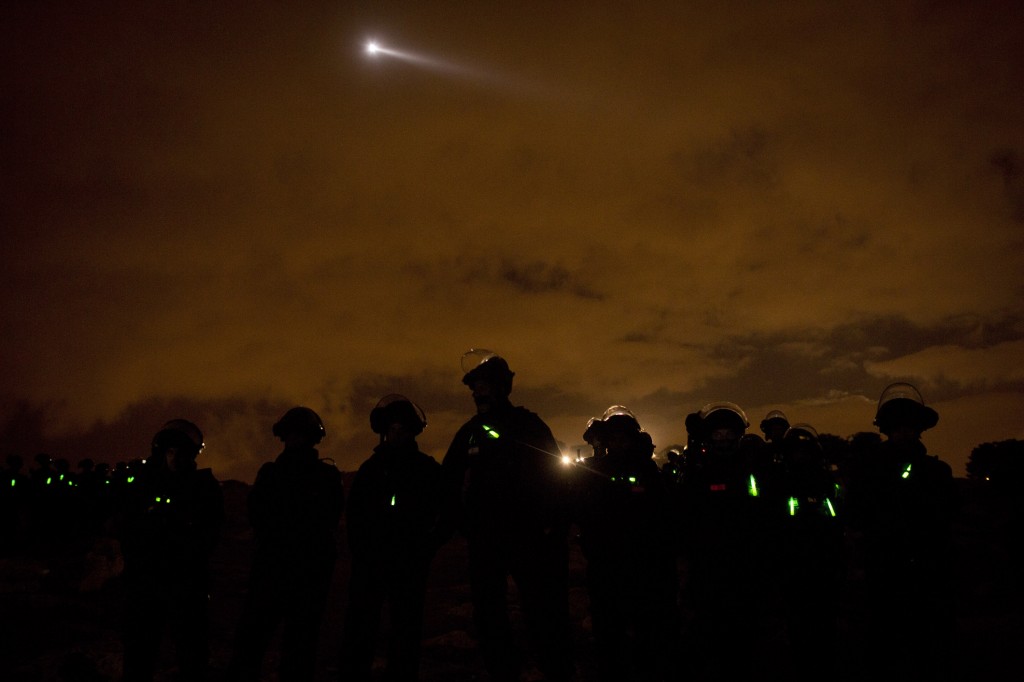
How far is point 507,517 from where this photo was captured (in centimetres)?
494

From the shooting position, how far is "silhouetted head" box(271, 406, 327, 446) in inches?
218

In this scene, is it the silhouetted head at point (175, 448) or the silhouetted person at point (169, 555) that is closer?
the silhouetted person at point (169, 555)

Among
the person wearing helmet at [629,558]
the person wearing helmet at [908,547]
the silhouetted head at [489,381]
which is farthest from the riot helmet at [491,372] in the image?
the person wearing helmet at [908,547]

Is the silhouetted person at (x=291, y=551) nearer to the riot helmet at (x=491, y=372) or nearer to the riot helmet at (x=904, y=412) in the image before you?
the riot helmet at (x=491, y=372)

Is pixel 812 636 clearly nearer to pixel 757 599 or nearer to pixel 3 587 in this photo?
pixel 757 599

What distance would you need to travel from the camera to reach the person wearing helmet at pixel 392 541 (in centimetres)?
488

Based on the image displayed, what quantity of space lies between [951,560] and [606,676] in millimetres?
3086

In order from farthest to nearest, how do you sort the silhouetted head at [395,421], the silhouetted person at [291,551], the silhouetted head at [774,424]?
the silhouetted head at [774,424], the silhouetted head at [395,421], the silhouetted person at [291,551]

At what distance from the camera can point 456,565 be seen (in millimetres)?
16641

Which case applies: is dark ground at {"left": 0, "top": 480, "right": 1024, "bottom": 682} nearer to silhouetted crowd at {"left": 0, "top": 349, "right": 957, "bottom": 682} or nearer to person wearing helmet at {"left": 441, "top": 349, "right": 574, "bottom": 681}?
silhouetted crowd at {"left": 0, "top": 349, "right": 957, "bottom": 682}

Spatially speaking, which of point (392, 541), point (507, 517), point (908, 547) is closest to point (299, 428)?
point (392, 541)

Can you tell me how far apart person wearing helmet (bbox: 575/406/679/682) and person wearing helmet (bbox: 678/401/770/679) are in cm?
25

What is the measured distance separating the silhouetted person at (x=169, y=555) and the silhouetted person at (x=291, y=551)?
16.9 inches

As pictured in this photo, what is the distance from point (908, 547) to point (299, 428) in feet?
18.0
